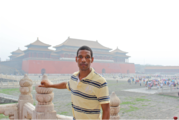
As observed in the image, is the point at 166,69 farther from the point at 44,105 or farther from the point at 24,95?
the point at 44,105

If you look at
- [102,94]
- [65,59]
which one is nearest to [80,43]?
[65,59]

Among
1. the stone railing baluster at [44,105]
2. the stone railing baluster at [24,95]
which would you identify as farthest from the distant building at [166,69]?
the stone railing baluster at [44,105]

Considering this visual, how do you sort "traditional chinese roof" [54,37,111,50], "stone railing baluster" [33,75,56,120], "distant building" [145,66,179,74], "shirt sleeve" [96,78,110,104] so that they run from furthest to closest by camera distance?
1. "distant building" [145,66,179,74]
2. "traditional chinese roof" [54,37,111,50]
3. "stone railing baluster" [33,75,56,120]
4. "shirt sleeve" [96,78,110,104]

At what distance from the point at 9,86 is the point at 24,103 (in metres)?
12.3

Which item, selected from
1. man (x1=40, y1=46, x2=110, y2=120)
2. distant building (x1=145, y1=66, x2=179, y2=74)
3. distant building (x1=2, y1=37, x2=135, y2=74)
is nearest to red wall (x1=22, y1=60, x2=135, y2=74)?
distant building (x1=2, y1=37, x2=135, y2=74)

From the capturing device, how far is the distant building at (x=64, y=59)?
27.5 metres

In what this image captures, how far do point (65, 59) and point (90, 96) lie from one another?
29753mm

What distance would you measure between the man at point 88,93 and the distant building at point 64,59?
27.1 m

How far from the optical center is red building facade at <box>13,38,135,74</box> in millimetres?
27439

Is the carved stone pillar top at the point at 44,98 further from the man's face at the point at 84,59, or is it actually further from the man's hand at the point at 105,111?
the man's hand at the point at 105,111

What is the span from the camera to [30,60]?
26.8 metres

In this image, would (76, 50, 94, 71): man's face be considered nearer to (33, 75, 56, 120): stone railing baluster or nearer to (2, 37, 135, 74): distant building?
(33, 75, 56, 120): stone railing baluster

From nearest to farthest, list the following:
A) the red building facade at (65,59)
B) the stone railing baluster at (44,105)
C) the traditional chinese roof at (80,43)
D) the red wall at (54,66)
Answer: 1. the stone railing baluster at (44,105)
2. the red wall at (54,66)
3. the red building facade at (65,59)
4. the traditional chinese roof at (80,43)

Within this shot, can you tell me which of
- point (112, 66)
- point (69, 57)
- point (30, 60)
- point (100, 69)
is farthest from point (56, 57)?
point (112, 66)
